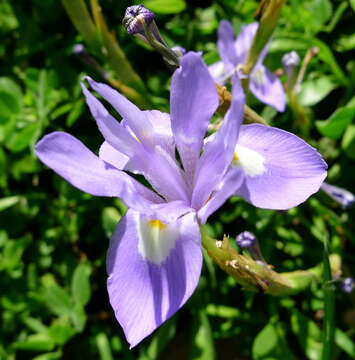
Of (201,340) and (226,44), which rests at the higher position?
(226,44)

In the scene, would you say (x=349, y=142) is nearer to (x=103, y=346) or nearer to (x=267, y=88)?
(x=267, y=88)

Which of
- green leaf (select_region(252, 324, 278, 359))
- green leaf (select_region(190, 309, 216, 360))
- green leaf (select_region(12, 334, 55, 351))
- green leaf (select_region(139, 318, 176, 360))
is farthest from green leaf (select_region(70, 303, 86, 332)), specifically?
green leaf (select_region(252, 324, 278, 359))

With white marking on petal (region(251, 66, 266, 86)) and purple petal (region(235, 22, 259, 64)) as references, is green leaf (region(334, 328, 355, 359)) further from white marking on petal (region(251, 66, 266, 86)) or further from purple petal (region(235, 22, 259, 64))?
purple petal (region(235, 22, 259, 64))

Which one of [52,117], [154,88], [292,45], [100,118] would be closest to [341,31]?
[292,45]

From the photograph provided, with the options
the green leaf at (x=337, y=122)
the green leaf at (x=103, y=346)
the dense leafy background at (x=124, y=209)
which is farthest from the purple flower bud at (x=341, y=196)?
the green leaf at (x=103, y=346)

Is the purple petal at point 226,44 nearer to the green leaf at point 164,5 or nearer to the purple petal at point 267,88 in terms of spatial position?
the purple petal at point 267,88

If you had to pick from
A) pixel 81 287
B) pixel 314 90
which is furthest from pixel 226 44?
pixel 81 287
